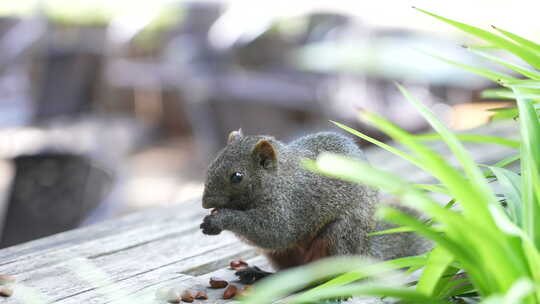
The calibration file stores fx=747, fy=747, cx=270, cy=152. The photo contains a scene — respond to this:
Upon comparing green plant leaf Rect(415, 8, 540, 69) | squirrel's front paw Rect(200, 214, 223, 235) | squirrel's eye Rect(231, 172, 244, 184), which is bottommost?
squirrel's front paw Rect(200, 214, 223, 235)

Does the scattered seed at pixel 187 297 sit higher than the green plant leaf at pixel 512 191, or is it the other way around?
the green plant leaf at pixel 512 191

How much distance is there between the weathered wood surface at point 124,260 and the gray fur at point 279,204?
8.0 inches

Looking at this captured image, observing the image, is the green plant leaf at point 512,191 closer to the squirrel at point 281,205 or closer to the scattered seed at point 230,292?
the squirrel at point 281,205

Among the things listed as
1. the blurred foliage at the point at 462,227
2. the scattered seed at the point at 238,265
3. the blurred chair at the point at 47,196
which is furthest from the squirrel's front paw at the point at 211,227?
the blurred chair at the point at 47,196

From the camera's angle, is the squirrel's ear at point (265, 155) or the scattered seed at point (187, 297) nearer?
the scattered seed at point (187, 297)

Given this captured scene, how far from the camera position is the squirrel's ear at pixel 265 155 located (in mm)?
2010

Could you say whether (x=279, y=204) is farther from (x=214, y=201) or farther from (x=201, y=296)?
(x=201, y=296)

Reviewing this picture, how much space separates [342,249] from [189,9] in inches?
265

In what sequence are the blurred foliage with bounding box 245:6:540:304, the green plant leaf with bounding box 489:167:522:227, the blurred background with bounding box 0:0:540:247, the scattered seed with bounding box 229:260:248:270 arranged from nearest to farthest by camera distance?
the blurred foliage with bounding box 245:6:540:304 < the green plant leaf with bounding box 489:167:522:227 < the scattered seed with bounding box 229:260:248:270 < the blurred background with bounding box 0:0:540:247

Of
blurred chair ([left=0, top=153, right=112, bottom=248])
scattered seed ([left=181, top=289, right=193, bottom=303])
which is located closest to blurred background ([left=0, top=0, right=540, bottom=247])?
blurred chair ([left=0, top=153, right=112, bottom=248])

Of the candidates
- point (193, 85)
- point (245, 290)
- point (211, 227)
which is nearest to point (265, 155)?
point (211, 227)

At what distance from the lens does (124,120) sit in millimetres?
8219

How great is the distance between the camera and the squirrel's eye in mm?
1992

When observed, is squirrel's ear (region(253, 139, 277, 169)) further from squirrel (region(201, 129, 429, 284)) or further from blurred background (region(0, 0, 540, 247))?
blurred background (region(0, 0, 540, 247))
